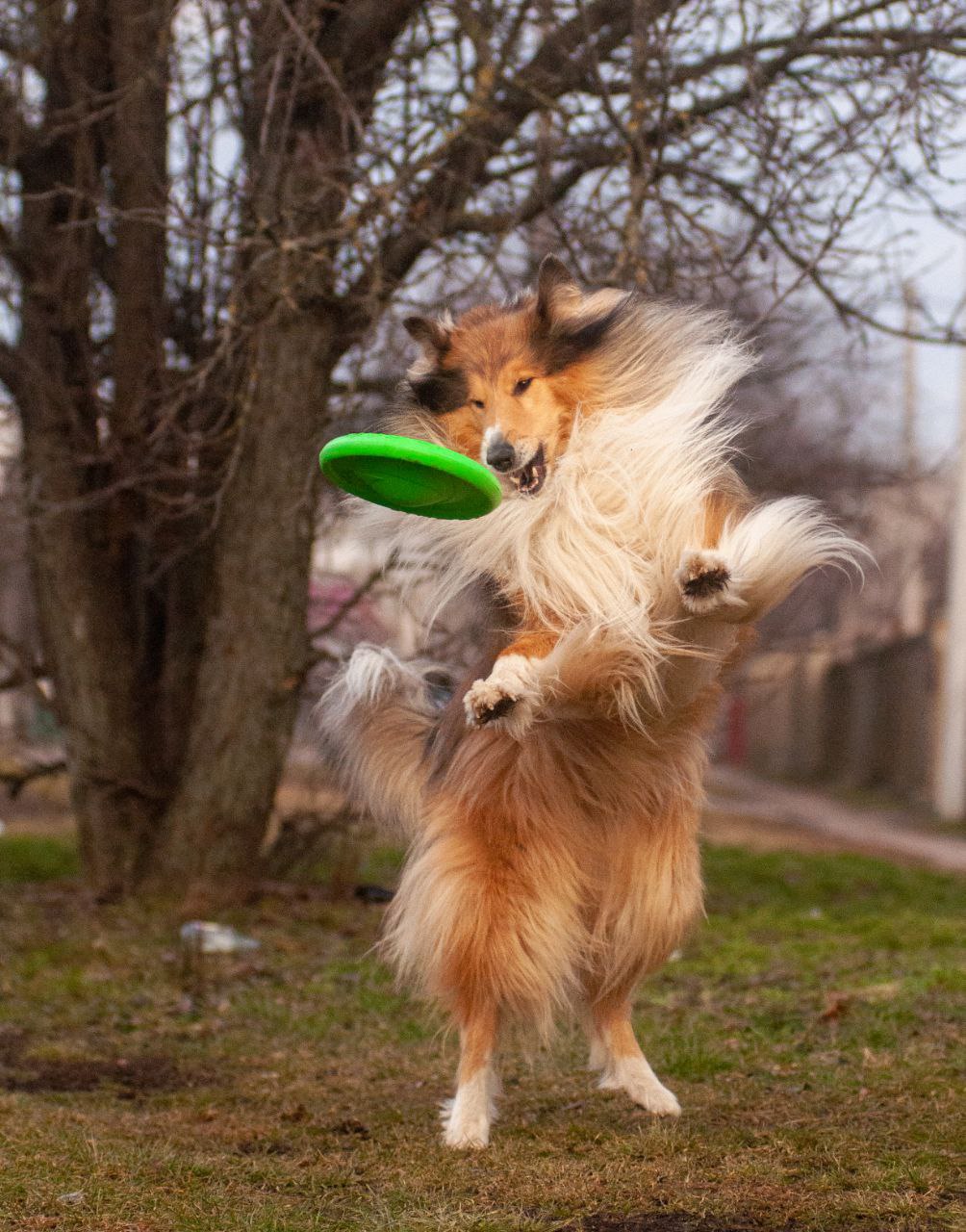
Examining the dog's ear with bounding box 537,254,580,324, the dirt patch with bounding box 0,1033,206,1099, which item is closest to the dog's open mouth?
the dog's ear with bounding box 537,254,580,324

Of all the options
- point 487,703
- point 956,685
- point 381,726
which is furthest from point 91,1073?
point 956,685

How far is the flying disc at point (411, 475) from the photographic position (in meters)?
4.05

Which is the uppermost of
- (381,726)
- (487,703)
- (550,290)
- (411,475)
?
(550,290)

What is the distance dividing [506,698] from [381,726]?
1.21m

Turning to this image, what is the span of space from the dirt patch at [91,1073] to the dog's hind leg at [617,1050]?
151cm

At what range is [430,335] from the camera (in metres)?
4.56

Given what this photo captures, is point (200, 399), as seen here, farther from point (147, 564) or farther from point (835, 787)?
point (835, 787)

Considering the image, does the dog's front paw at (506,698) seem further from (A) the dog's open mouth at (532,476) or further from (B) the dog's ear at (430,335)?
(B) the dog's ear at (430,335)

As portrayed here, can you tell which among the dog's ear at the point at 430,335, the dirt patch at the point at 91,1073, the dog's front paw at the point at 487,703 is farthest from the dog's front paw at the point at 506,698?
the dirt patch at the point at 91,1073

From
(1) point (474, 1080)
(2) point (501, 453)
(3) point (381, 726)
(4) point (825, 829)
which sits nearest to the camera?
(2) point (501, 453)

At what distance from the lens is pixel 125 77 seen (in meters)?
8.48

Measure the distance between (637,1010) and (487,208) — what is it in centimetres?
438

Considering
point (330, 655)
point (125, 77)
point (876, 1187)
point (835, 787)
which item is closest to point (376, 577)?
point (330, 655)

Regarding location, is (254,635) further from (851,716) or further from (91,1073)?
(851,716)
